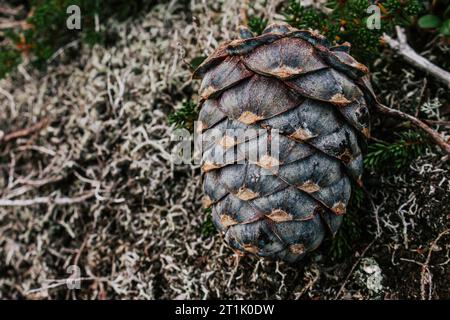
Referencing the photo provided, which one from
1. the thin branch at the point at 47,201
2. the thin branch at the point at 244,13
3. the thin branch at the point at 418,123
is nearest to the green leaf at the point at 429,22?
the thin branch at the point at 418,123

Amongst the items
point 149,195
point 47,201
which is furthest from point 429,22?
point 47,201

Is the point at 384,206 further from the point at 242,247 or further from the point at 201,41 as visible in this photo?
the point at 201,41

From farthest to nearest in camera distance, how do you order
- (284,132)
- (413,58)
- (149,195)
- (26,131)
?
(26,131)
(149,195)
(413,58)
(284,132)

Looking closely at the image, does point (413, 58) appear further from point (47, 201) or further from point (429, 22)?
point (47, 201)

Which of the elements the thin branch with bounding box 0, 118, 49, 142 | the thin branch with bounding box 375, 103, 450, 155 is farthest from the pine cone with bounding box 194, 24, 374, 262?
the thin branch with bounding box 0, 118, 49, 142

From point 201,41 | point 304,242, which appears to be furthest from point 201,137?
point 201,41
